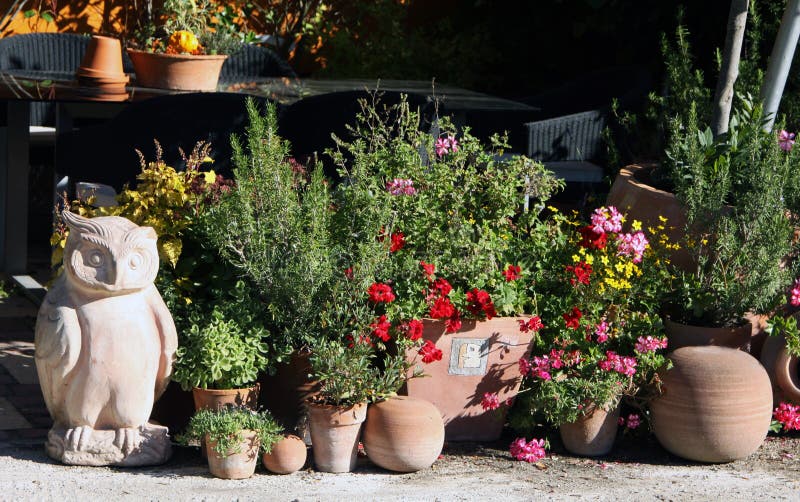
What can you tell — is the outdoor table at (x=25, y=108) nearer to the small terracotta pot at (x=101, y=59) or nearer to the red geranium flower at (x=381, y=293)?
the small terracotta pot at (x=101, y=59)

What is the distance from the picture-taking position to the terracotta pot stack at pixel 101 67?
5188mm

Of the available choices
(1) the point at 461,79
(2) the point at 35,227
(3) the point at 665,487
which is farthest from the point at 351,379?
(1) the point at 461,79

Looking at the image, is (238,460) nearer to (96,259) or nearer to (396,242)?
(96,259)

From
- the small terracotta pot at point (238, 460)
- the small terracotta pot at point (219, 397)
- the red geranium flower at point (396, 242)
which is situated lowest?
the small terracotta pot at point (238, 460)

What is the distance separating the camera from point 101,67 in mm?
5195

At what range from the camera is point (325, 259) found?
345 centimetres

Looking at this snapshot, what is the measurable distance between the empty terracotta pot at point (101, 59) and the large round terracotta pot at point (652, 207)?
7.93 feet

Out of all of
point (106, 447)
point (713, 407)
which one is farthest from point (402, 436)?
point (713, 407)

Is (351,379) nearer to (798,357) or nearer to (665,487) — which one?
(665,487)

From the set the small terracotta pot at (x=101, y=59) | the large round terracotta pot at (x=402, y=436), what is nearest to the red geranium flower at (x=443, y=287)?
the large round terracotta pot at (x=402, y=436)

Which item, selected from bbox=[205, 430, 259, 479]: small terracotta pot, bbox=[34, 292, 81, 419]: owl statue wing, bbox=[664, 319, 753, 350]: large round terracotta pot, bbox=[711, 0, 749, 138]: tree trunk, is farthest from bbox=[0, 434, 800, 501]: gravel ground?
bbox=[711, 0, 749, 138]: tree trunk

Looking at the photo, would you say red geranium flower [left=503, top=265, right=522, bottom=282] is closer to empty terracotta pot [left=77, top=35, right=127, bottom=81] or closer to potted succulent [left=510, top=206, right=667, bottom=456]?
potted succulent [left=510, top=206, right=667, bottom=456]

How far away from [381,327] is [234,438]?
21.8 inches

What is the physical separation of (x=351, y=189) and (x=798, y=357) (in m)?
1.63
